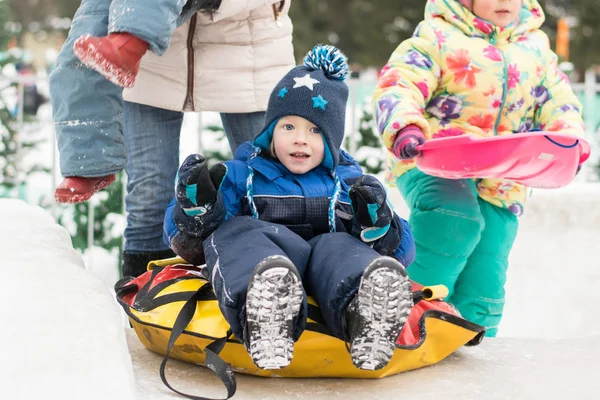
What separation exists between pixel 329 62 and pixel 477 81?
2.18 ft

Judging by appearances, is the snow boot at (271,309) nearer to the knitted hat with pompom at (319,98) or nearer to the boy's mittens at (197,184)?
the boy's mittens at (197,184)

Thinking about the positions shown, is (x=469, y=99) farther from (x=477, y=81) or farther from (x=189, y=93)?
(x=189, y=93)

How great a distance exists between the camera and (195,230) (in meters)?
2.21

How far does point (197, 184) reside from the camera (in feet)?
6.84

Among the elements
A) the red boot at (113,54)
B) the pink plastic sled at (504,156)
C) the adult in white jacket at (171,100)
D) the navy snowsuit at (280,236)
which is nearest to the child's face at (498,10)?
the pink plastic sled at (504,156)

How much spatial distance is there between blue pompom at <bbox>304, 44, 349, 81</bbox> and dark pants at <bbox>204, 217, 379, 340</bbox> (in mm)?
510

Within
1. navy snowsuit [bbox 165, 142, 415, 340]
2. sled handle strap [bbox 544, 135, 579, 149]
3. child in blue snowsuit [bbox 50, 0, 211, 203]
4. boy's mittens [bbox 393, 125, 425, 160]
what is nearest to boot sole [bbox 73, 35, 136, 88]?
child in blue snowsuit [bbox 50, 0, 211, 203]

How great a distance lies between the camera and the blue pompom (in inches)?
97.0

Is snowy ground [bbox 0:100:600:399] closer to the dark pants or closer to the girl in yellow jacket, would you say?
the dark pants

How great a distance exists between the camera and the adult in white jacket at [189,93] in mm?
2666

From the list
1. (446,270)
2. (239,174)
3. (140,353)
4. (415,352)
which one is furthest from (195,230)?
(446,270)

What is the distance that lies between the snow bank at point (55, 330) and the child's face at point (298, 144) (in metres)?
0.59

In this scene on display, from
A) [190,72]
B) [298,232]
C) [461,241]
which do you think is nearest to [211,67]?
[190,72]

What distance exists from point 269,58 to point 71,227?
2.46 metres
